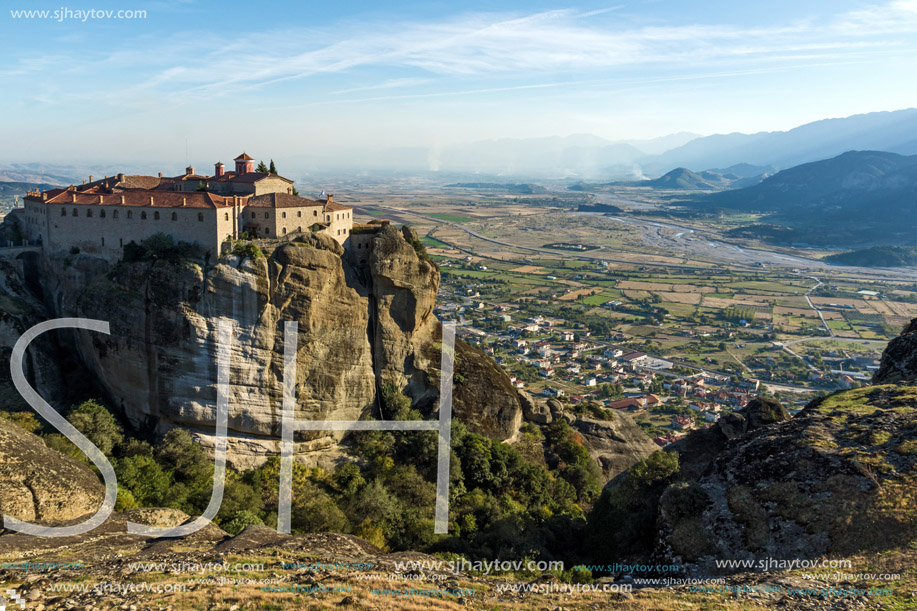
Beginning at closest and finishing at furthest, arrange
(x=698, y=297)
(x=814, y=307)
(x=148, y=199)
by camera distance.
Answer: (x=148, y=199)
(x=814, y=307)
(x=698, y=297)

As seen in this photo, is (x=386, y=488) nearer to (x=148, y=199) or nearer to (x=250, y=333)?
(x=250, y=333)

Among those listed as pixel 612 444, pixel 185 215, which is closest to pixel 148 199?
pixel 185 215

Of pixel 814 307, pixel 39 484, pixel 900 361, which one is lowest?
pixel 814 307

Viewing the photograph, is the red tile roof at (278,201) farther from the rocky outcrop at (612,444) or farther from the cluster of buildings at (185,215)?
the rocky outcrop at (612,444)

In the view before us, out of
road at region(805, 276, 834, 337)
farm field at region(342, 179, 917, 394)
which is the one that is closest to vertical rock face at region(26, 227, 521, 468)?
farm field at region(342, 179, 917, 394)

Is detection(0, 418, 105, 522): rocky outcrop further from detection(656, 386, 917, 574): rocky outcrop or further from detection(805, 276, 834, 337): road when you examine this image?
detection(805, 276, 834, 337): road

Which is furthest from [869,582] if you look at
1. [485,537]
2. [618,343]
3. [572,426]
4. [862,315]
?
[862,315]

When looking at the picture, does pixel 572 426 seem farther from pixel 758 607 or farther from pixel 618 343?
pixel 618 343
